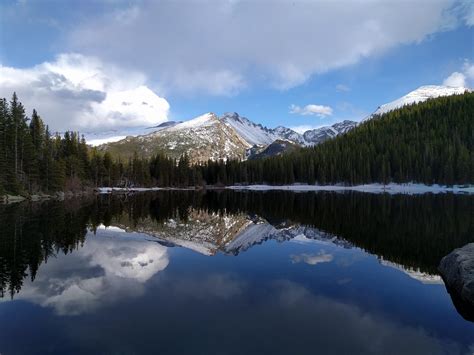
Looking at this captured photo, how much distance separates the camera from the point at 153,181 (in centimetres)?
16838

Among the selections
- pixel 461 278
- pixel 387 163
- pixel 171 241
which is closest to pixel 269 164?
pixel 387 163

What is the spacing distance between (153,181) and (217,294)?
513 ft

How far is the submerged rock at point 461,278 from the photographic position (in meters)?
15.1

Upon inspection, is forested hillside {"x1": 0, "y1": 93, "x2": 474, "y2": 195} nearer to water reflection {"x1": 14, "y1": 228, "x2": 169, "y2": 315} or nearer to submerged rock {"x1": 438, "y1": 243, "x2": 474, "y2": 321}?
water reflection {"x1": 14, "y1": 228, "x2": 169, "y2": 315}

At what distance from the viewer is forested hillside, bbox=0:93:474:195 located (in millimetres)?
87500

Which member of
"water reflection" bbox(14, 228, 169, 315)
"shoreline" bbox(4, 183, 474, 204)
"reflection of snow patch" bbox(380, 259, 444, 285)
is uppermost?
"shoreline" bbox(4, 183, 474, 204)

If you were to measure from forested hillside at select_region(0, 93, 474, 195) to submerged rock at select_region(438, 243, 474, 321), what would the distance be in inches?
3404

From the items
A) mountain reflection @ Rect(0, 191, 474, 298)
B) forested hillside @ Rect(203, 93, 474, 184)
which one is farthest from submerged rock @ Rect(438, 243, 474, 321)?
forested hillside @ Rect(203, 93, 474, 184)

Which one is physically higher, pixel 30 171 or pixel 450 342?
→ pixel 30 171

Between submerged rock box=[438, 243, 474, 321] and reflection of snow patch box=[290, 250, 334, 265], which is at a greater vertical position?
submerged rock box=[438, 243, 474, 321]

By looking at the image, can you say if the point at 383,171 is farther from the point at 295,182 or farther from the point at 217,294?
the point at 217,294

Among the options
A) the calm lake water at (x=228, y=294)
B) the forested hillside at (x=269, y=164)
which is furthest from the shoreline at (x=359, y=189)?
the calm lake water at (x=228, y=294)

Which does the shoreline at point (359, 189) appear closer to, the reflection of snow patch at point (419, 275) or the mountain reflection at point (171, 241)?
the mountain reflection at point (171, 241)

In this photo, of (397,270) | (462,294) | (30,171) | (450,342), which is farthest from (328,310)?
(30,171)
